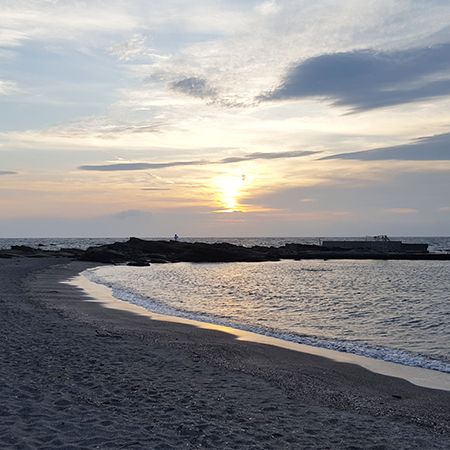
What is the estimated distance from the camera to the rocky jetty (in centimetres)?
6625

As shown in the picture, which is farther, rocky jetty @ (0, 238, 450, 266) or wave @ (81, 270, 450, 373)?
rocky jetty @ (0, 238, 450, 266)

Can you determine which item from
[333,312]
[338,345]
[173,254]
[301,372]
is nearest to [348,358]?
[338,345]

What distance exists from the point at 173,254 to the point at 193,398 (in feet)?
228

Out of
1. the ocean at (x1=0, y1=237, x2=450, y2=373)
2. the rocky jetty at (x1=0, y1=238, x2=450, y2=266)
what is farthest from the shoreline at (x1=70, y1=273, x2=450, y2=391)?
the rocky jetty at (x1=0, y1=238, x2=450, y2=266)

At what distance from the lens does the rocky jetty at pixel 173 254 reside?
217ft

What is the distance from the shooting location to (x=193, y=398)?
816 centimetres

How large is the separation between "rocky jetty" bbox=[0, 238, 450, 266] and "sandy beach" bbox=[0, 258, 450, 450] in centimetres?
4938

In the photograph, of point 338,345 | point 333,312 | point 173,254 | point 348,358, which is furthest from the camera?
point 173,254

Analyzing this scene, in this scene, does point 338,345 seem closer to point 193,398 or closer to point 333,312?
point 193,398

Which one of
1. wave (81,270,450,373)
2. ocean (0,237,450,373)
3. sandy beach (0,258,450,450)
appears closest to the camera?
sandy beach (0,258,450,450)

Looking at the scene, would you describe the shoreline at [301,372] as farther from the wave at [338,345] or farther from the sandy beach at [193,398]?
the wave at [338,345]

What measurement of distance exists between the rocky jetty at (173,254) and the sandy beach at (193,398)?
49.4 metres

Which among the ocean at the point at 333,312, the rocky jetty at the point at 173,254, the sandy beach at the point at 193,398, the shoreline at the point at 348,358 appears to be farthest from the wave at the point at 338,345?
the rocky jetty at the point at 173,254

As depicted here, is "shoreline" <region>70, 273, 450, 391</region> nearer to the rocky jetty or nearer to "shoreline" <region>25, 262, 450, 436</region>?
"shoreline" <region>25, 262, 450, 436</region>
